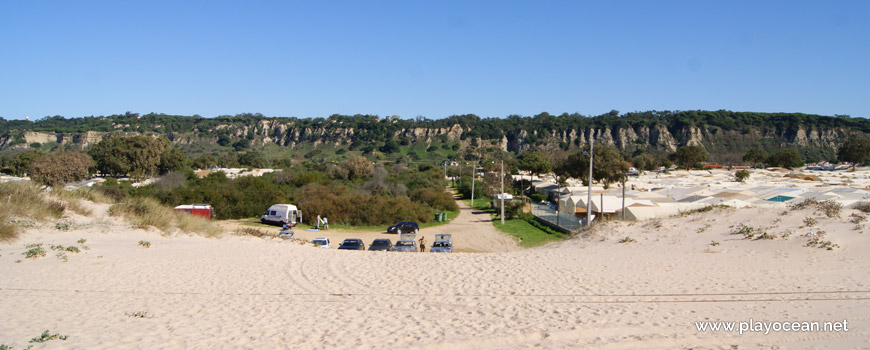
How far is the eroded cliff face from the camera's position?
12006cm

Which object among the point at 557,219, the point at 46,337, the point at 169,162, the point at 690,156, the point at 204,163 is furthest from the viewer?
the point at 690,156

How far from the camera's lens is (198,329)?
8477 mm

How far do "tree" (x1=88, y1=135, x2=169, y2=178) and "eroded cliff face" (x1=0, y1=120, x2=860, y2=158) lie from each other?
61.3m

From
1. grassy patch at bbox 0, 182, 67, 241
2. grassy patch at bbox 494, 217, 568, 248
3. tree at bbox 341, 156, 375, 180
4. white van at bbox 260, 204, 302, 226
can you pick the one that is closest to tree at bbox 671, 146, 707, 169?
tree at bbox 341, 156, 375, 180

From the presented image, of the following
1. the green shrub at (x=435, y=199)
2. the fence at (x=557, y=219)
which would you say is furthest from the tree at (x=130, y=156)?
the fence at (x=557, y=219)

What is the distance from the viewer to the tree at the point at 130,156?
5709 cm

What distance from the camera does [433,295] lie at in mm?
11070

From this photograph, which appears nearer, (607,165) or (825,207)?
(825,207)

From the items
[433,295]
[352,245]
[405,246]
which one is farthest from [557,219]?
[433,295]

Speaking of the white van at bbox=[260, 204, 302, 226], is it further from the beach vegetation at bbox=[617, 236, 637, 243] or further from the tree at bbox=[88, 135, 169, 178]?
the tree at bbox=[88, 135, 169, 178]

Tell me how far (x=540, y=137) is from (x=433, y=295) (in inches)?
5167

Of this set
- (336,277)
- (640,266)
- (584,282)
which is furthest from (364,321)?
(640,266)

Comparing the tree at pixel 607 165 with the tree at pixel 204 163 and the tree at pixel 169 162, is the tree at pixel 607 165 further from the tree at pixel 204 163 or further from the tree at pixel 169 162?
the tree at pixel 204 163

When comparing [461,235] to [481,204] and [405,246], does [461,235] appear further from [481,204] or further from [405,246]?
[481,204]
